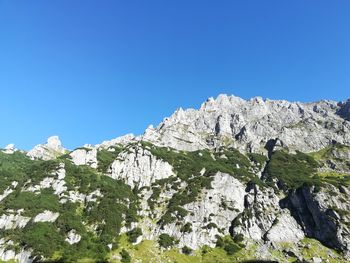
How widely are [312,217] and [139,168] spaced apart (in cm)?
8809

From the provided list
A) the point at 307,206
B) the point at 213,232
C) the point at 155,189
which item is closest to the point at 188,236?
the point at 213,232

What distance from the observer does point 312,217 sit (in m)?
143

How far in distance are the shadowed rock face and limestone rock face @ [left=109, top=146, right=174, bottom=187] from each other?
210 feet

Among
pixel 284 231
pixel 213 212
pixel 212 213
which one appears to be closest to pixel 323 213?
pixel 284 231

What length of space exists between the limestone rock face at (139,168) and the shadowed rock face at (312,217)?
63987 mm

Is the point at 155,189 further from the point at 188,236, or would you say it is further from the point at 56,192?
the point at 56,192

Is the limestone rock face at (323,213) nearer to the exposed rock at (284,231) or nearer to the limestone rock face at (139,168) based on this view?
the exposed rock at (284,231)

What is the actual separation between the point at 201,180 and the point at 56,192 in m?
71.0

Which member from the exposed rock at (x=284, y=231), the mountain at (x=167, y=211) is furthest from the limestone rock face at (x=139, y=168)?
the exposed rock at (x=284, y=231)

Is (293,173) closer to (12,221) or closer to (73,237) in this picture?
(73,237)

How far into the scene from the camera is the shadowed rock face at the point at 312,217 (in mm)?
130375

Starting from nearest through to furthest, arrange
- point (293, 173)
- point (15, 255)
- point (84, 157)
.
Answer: point (15, 255) < point (293, 173) < point (84, 157)

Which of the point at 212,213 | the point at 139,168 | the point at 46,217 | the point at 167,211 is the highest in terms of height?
the point at 139,168

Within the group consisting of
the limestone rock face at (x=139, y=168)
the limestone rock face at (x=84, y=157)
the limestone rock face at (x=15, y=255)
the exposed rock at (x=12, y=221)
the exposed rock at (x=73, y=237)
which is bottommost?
the limestone rock face at (x=15, y=255)
